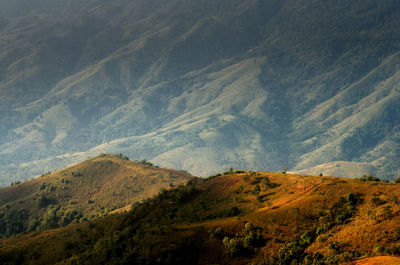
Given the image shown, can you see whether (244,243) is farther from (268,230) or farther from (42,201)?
(42,201)

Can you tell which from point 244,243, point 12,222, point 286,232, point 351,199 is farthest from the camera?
point 12,222

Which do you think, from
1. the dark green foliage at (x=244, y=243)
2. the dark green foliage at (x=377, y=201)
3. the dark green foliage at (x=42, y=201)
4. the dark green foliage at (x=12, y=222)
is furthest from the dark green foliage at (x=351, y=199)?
the dark green foliage at (x=42, y=201)

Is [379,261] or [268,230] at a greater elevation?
[268,230]


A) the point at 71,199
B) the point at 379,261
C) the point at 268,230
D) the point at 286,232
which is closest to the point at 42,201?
the point at 71,199

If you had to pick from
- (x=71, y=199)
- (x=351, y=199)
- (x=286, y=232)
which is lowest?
(x=286, y=232)

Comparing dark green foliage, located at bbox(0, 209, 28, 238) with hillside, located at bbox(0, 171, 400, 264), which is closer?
hillside, located at bbox(0, 171, 400, 264)

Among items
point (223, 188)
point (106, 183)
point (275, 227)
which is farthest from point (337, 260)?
point (106, 183)

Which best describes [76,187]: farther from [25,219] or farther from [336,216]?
[336,216]

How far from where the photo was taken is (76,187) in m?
197

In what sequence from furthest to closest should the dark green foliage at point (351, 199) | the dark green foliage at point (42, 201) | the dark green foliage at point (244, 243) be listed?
the dark green foliage at point (42, 201), the dark green foliage at point (351, 199), the dark green foliage at point (244, 243)

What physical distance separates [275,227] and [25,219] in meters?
142

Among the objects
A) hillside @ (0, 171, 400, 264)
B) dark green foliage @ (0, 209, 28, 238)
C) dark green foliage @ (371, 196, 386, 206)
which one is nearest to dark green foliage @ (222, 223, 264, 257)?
hillside @ (0, 171, 400, 264)

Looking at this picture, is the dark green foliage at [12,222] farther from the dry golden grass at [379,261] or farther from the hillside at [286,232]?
the dry golden grass at [379,261]

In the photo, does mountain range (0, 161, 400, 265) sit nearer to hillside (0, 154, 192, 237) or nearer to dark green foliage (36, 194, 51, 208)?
hillside (0, 154, 192, 237)
